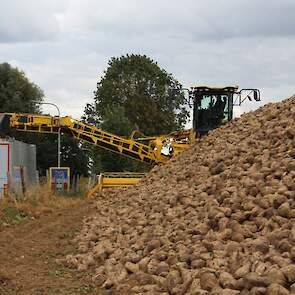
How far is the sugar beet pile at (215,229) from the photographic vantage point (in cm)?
646

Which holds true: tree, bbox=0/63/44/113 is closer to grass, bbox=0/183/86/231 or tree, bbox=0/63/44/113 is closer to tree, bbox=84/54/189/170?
tree, bbox=84/54/189/170

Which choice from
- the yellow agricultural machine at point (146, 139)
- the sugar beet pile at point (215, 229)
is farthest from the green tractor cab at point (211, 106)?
the sugar beet pile at point (215, 229)

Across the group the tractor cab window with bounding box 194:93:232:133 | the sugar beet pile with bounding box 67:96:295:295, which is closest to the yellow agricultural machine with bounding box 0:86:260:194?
the tractor cab window with bounding box 194:93:232:133

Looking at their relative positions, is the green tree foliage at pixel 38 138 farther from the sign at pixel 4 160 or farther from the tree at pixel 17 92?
the sign at pixel 4 160

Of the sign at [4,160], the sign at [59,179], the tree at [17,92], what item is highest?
the tree at [17,92]

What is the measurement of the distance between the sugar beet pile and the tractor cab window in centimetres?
564

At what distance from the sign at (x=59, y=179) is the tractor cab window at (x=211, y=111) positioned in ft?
25.0

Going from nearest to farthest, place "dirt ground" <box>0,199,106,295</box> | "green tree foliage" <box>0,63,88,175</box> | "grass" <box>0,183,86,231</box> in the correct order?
"dirt ground" <box>0,199,106,295</box> < "grass" <box>0,183,86,231</box> < "green tree foliage" <box>0,63,88,175</box>

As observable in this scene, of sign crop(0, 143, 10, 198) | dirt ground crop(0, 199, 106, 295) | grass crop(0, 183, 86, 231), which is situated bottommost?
dirt ground crop(0, 199, 106, 295)

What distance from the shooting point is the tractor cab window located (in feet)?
64.2

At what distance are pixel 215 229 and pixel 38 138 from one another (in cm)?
3989

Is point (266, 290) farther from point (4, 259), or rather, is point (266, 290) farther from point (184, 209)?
point (4, 259)

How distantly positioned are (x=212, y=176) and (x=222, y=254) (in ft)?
14.0

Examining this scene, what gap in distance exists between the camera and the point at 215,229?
320 inches
